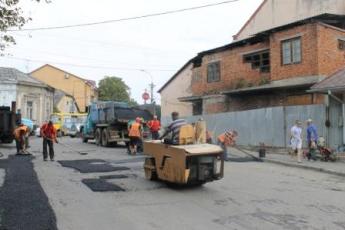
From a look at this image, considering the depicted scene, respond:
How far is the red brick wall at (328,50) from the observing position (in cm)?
2523

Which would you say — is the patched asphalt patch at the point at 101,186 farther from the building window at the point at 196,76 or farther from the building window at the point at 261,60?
the building window at the point at 196,76

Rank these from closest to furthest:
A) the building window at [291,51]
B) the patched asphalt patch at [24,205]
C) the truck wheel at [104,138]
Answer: the patched asphalt patch at [24,205]
the building window at [291,51]
the truck wheel at [104,138]

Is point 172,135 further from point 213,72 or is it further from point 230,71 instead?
point 213,72

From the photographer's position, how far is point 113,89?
89.1 metres

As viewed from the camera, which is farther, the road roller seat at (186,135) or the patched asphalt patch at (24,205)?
the road roller seat at (186,135)

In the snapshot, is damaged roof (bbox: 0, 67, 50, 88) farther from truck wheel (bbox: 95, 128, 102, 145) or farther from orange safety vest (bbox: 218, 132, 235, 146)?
orange safety vest (bbox: 218, 132, 235, 146)

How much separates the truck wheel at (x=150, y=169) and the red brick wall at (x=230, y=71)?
56.6 feet

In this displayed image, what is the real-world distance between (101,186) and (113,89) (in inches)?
3041

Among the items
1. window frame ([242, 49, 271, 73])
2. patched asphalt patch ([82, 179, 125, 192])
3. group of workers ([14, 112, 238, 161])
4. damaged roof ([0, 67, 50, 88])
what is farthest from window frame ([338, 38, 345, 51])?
damaged roof ([0, 67, 50, 88])

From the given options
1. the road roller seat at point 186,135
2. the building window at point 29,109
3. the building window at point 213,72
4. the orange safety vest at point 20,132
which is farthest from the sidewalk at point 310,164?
the building window at point 29,109

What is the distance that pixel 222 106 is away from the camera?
33219 mm

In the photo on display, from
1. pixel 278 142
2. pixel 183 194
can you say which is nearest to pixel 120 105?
pixel 278 142

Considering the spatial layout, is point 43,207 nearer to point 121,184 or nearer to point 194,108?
point 121,184

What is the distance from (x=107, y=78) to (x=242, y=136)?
6570 cm
